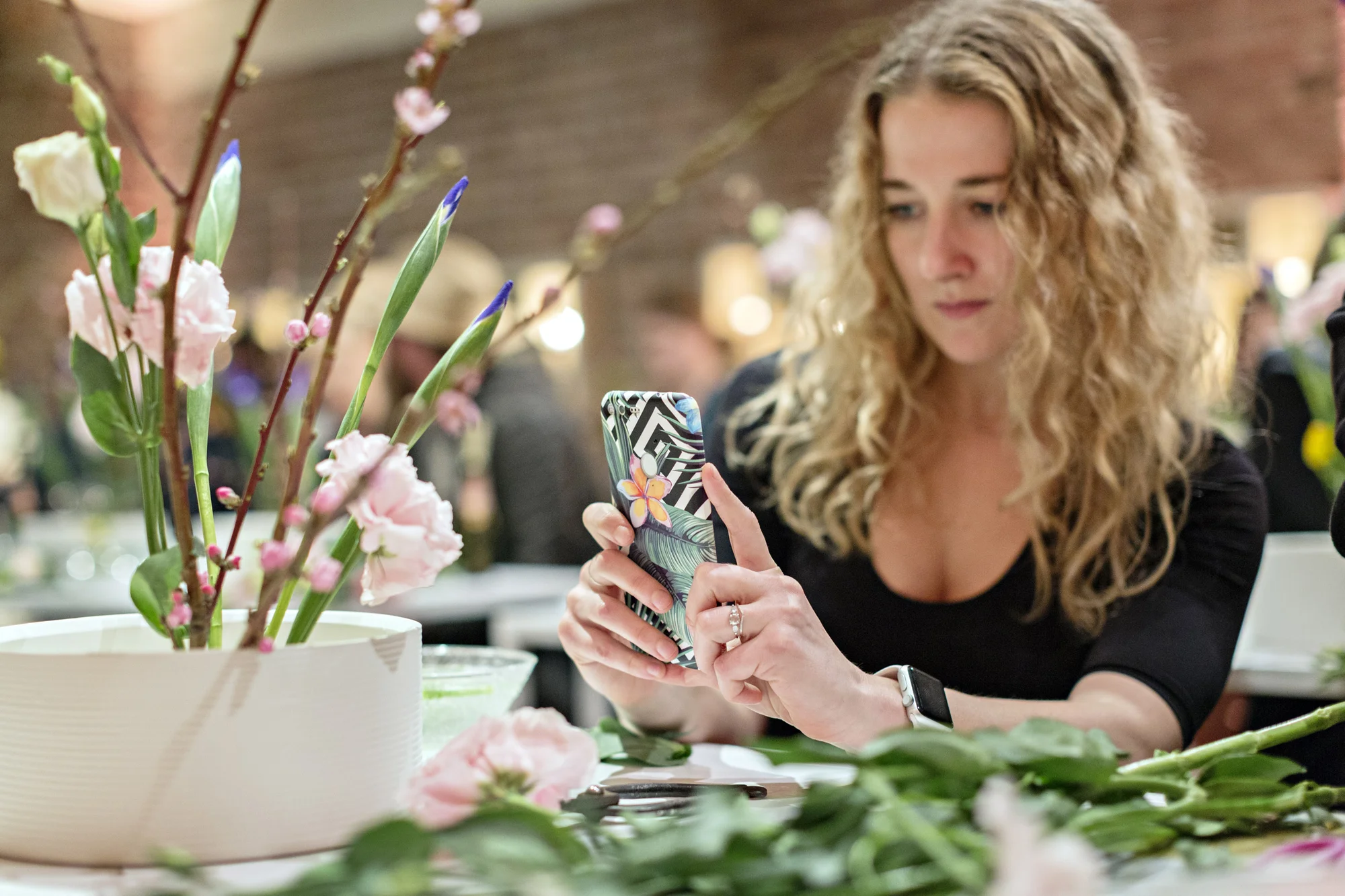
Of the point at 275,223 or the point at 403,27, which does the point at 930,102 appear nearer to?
the point at 403,27

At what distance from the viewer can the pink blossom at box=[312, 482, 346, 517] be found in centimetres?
60

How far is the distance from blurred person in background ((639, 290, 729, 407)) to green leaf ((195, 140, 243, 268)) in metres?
3.53

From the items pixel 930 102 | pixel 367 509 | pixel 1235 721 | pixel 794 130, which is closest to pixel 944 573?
pixel 930 102

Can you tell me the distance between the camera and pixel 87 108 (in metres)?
0.62

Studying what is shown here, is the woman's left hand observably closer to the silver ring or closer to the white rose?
the silver ring

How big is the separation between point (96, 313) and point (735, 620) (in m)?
0.43

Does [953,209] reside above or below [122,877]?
above

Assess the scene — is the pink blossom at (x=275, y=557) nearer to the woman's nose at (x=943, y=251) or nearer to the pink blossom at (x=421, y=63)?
the pink blossom at (x=421, y=63)

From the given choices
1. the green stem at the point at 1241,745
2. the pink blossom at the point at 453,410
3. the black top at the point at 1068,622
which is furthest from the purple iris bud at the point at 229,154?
the black top at the point at 1068,622

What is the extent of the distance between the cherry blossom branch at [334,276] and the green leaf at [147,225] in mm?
87

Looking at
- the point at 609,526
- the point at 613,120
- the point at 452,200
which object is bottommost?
the point at 609,526

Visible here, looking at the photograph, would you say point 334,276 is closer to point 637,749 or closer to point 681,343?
point 637,749

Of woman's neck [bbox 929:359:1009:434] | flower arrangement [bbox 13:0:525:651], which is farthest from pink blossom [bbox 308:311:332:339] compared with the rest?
woman's neck [bbox 929:359:1009:434]

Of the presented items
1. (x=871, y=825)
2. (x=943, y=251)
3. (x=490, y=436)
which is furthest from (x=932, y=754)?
(x=490, y=436)
